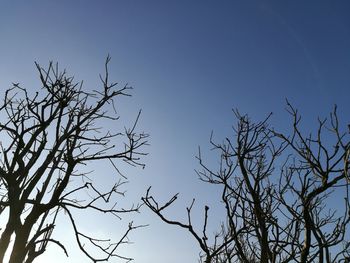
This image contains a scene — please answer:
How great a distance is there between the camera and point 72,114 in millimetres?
6008

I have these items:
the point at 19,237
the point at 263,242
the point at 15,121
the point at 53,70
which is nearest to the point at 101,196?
the point at 19,237

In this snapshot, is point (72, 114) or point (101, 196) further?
point (72, 114)

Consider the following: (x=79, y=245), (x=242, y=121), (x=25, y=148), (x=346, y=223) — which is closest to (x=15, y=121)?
(x=25, y=148)

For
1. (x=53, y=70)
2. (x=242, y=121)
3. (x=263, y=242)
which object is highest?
(x=53, y=70)

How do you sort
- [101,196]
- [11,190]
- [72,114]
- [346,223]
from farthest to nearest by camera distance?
[72,114]
[101,196]
[11,190]
[346,223]

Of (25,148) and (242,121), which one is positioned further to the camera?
(242,121)

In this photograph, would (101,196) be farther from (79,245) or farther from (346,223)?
(346,223)

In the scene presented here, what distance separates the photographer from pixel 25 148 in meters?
4.85

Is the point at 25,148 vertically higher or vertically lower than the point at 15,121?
lower

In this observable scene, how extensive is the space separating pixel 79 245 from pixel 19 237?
3.01 feet

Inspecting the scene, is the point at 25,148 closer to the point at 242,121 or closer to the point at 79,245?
the point at 79,245

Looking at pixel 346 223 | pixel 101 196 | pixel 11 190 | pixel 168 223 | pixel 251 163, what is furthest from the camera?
pixel 101 196

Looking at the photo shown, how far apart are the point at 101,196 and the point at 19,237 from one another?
1.33m

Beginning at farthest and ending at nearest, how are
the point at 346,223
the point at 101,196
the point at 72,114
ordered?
the point at 72,114
the point at 101,196
the point at 346,223
